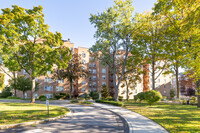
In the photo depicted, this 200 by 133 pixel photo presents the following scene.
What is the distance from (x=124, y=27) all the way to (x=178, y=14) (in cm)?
894

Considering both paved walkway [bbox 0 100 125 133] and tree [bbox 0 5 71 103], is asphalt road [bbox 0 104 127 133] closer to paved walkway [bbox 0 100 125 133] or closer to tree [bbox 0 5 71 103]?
paved walkway [bbox 0 100 125 133]

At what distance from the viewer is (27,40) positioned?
2317cm

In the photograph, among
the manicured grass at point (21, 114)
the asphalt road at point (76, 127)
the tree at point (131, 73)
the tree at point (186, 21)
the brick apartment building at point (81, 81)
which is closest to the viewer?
the asphalt road at point (76, 127)

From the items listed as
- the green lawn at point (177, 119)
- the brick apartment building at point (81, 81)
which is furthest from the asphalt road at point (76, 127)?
the brick apartment building at point (81, 81)

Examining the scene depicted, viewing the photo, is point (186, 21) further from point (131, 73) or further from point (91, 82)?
point (91, 82)

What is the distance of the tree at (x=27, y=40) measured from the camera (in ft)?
68.4

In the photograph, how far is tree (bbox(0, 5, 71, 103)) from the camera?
20.8 metres

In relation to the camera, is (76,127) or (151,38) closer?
(76,127)

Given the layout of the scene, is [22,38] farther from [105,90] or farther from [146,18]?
[105,90]

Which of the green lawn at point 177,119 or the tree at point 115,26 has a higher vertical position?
the tree at point 115,26

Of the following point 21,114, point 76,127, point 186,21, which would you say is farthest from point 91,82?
point 76,127

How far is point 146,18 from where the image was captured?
25.7 metres

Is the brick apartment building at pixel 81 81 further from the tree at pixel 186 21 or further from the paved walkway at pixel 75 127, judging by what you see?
the paved walkway at pixel 75 127

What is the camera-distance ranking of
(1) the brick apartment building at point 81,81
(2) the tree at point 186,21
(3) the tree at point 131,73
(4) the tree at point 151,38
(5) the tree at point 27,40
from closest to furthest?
(2) the tree at point 186,21 → (5) the tree at point 27,40 → (4) the tree at point 151,38 → (3) the tree at point 131,73 → (1) the brick apartment building at point 81,81
